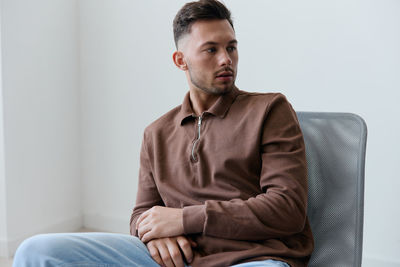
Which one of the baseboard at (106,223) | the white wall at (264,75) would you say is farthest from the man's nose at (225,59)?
the baseboard at (106,223)

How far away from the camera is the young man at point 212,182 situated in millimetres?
1131

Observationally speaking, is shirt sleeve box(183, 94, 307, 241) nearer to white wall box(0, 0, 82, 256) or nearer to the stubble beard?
the stubble beard

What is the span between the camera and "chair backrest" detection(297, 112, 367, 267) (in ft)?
3.90

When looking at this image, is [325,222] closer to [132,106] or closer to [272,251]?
[272,251]

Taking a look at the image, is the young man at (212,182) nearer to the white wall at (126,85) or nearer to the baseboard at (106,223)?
the white wall at (126,85)

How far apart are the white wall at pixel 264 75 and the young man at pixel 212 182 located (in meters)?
0.88

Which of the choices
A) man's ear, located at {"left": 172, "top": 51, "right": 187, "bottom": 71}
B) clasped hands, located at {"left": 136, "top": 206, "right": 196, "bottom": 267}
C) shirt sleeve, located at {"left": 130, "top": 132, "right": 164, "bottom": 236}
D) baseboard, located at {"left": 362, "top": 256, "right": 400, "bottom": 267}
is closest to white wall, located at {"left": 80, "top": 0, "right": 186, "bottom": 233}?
man's ear, located at {"left": 172, "top": 51, "right": 187, "bottom": 71}

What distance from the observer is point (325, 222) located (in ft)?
4.07

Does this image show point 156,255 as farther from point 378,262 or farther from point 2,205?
point 2,205

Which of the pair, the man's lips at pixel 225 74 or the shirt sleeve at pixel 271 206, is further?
the man's lips at pixel 225 74

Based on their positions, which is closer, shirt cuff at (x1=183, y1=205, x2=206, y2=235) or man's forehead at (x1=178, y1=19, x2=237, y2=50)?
shirt cuff at (x1=183, y1=205, x2=206, y2=235)

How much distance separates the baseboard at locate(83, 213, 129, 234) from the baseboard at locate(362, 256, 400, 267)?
1.39 metres

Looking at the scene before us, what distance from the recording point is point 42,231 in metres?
2.63

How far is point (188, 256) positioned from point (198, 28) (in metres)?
0.67
